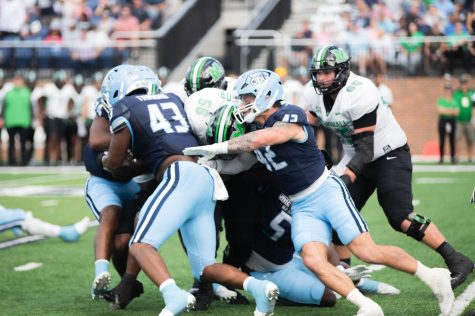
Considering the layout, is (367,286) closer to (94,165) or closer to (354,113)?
(354,113)

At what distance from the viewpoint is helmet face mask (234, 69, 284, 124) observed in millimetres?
5727

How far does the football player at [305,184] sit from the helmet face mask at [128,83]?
0.68 meters

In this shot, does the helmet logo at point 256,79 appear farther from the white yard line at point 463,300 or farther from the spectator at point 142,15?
the spectator at point 142,15

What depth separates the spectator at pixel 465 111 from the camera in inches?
746

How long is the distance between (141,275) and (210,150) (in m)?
2.49

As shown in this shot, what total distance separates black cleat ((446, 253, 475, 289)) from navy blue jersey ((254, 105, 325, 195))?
1.37m

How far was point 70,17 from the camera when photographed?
23.6 metres

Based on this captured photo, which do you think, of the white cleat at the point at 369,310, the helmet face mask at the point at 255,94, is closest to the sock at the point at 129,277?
the helmet face mask at the point at 255,94

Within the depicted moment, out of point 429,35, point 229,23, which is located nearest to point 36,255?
point 429,35

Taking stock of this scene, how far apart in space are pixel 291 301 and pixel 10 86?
1514 centimetres

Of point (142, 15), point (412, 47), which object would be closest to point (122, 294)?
point (412, 47)

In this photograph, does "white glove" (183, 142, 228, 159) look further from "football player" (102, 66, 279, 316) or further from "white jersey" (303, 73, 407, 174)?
"white jersey" (303, 73, 407, 174)

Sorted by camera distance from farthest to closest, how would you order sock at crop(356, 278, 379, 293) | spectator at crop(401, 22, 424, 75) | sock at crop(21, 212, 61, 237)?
spectator at crop(401, 22, 424, 75)
sock at crop(21, 212, 61, 237)
sock at crop(356, 278, 379, 293)

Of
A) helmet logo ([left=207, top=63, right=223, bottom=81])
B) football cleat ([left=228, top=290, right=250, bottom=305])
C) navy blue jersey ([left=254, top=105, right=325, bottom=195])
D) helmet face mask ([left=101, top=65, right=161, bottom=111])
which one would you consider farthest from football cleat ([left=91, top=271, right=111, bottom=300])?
helmet logo ([left=207, top=63, right=223, bottom=81])
